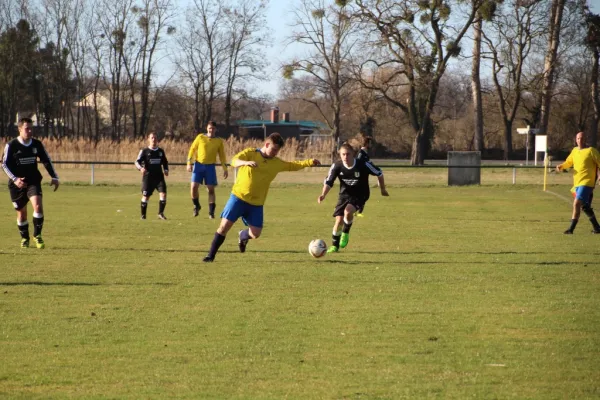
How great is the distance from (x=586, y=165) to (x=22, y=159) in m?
10.1

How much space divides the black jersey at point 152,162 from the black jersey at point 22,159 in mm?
5178

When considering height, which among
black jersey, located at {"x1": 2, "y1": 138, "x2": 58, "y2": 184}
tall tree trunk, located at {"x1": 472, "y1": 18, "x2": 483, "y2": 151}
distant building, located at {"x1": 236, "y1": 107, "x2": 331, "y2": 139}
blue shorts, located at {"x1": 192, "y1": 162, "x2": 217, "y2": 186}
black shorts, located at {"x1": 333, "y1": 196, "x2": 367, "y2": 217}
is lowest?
black shorts, located at {"x1": 333, "y1": 196, "x2": 367, "y2": 217}

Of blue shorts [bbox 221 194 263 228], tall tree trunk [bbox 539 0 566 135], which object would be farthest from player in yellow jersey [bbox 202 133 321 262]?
tall tree trunk [bbox 539 0 566 135]

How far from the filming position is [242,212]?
37.4 ft

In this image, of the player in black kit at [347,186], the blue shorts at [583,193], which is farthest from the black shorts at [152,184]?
the blue shorts at [583,193]

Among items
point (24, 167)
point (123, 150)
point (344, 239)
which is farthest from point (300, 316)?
point (123, 150)

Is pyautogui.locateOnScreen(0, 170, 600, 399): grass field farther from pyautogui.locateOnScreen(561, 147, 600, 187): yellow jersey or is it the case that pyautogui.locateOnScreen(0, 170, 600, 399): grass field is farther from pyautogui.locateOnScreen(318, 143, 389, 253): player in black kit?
pyautogui.locateOnScreen(561, 147, 600, 187): yellow jersey

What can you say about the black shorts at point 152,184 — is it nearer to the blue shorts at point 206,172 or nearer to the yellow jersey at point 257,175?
the blue shorts at point 206,172

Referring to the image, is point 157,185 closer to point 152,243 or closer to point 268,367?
point 152,243

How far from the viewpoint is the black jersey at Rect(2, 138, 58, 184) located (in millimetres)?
13062

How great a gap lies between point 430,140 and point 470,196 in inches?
1672

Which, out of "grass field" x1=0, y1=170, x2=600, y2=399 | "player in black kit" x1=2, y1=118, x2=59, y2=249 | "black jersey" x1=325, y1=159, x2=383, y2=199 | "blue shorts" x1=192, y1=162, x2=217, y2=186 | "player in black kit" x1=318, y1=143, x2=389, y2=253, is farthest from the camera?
"blue shorts" x1=192, y1=162, x2=217, y2=186

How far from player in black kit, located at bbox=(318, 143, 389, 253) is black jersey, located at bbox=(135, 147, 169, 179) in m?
6.06

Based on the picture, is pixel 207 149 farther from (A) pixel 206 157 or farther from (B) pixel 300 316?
(B) pixel 300 316
